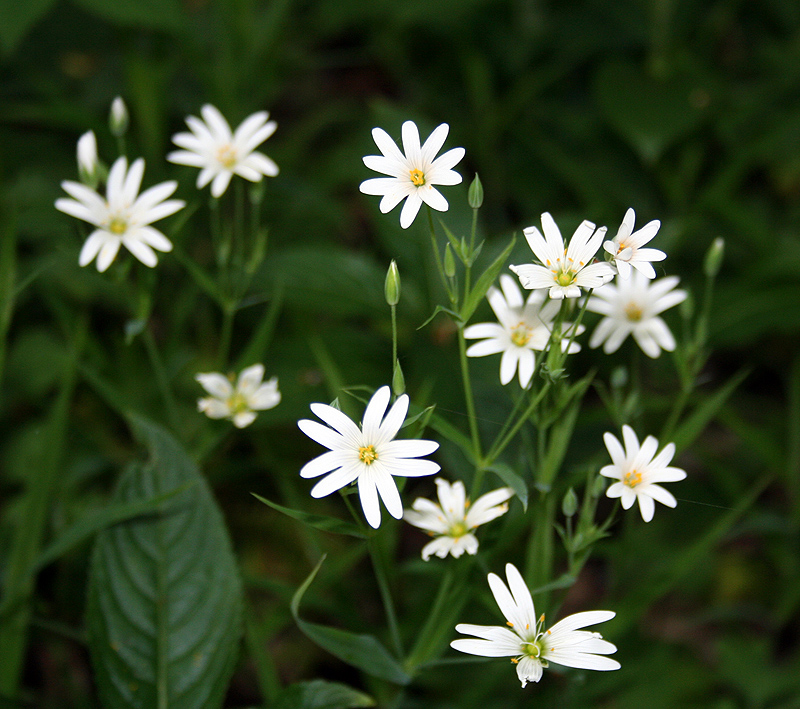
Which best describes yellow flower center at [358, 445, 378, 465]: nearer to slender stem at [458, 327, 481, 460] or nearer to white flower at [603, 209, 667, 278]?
slender stem at [458, 327, 481, 460]

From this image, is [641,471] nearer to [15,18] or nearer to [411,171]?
[411,171]

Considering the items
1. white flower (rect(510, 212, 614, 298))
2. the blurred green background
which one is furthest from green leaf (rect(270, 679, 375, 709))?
white flower (rect(510, 212, 614, 298))

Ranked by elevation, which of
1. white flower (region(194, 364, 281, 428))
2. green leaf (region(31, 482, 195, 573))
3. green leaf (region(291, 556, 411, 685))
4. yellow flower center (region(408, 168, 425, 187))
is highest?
yellow flower center (region(408, 168, 425, 187))

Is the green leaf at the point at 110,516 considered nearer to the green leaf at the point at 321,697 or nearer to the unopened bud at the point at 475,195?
the green leaf at the point at 321,697

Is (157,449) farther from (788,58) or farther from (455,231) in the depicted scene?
(788,58)

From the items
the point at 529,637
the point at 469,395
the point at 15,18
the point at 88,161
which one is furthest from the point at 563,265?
the point at 15,18

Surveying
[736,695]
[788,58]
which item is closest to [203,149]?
[736,695]
